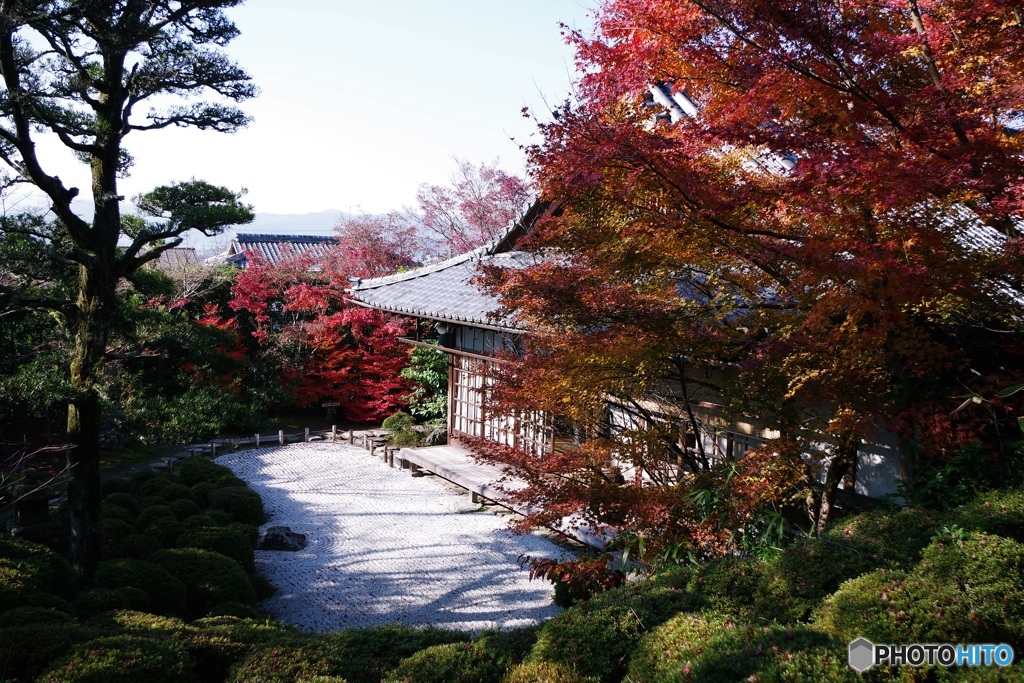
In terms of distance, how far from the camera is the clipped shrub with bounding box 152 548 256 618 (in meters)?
6.60

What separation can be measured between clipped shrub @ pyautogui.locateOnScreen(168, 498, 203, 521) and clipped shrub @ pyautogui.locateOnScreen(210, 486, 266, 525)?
396 mm

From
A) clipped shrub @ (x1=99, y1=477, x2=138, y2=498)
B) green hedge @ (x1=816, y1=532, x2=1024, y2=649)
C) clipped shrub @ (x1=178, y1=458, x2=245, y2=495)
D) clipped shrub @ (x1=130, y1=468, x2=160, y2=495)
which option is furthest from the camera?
clipped shrub @ (x1=178, y1=458, x2=245, y2=495)

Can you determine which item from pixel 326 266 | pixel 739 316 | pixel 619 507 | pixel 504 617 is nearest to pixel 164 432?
pixel 326 266

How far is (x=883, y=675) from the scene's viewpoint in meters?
3.19

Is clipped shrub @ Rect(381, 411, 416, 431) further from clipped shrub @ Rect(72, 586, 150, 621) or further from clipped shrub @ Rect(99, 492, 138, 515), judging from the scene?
clipped shrub @ Rect(72, 586, 150, 621)

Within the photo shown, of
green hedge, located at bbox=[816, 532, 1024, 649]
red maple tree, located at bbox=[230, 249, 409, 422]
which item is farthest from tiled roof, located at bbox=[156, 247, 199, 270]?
green hedge, located at bbox=[816, 532, 1024, 649]

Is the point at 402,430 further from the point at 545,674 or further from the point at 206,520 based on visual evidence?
the point at 545,674

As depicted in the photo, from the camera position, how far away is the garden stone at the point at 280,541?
8953mm

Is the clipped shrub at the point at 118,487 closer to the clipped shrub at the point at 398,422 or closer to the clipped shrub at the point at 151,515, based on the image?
the clipped shrub at the point at 151,515

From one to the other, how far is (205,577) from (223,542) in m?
0.99

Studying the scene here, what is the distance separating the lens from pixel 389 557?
8.74 m

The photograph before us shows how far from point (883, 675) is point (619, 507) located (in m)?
2.93

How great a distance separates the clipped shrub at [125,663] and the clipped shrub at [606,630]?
7.09 ft

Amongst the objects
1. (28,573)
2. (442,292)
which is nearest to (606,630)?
(28,573)
